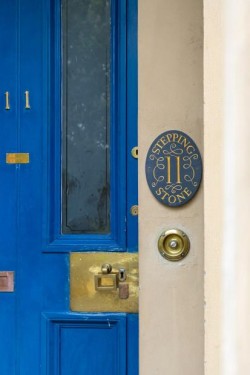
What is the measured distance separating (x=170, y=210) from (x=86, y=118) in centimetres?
50

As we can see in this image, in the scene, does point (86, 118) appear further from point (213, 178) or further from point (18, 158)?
Result: point (213, 178)

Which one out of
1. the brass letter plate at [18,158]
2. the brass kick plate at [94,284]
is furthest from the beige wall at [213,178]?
the brass letter plate at [18,158]

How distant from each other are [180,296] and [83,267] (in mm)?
401

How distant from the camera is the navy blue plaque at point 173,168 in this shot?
74.5 inches

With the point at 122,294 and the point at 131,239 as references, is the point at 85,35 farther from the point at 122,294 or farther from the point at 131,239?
the point at 122,294

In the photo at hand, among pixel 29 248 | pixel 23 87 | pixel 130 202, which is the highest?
pixel 23 87

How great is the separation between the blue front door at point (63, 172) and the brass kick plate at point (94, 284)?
0.08 feet

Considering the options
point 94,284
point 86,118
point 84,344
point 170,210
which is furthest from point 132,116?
point 84,344

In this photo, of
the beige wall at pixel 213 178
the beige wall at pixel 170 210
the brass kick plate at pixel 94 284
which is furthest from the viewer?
the brass kick plate at pixel 94 284

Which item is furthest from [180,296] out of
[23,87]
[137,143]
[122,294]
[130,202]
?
[23,87]

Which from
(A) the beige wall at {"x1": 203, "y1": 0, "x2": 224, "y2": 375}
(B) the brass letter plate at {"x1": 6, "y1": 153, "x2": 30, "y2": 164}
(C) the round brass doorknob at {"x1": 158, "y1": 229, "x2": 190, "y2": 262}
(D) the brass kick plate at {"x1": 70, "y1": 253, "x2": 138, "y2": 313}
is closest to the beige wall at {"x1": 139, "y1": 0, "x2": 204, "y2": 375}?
(C) the round brass doorknob at {"x1": 158, "y1": 229, "x2": 190, "y2": 262}

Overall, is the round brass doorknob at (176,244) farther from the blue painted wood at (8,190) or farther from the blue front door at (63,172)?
the blue painted wood at (8,190)

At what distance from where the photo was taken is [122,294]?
205 centimetres

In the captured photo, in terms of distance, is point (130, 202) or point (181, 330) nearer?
point (181, 330)
